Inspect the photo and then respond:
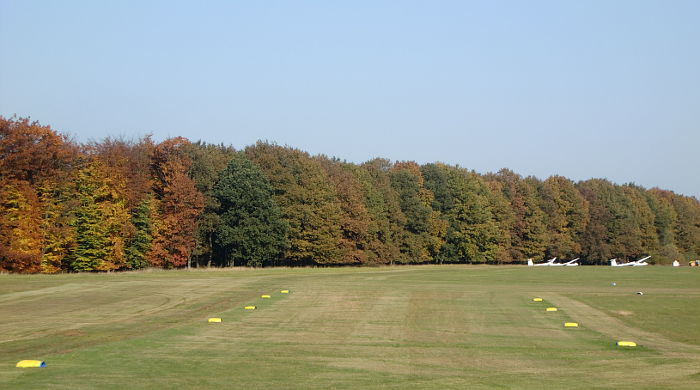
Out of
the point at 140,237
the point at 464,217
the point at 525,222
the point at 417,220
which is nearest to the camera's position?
the point at 140,237

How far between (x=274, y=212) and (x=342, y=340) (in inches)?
2578

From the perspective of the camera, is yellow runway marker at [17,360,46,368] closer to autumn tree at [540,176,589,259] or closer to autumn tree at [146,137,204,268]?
autumn tree at [146,137,204,268]

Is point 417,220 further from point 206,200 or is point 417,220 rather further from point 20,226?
point 20,226

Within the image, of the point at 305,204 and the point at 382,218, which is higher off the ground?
the point at 305,204

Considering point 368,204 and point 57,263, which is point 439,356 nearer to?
point 57,263

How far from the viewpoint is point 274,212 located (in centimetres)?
8625

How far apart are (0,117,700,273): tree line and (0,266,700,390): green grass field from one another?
31343mm

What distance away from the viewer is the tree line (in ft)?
224

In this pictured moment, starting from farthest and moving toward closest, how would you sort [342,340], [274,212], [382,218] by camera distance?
[382,218] → [274,212] → [342,340]

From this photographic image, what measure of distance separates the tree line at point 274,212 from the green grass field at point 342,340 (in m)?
31.3

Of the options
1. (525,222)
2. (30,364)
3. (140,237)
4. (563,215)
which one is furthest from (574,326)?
(563,215)

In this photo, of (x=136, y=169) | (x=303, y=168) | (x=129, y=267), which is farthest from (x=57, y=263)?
(x=303, y=168)

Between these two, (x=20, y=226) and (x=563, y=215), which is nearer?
(x=20, y=226)

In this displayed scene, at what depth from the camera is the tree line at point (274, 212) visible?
68125 millimetres
